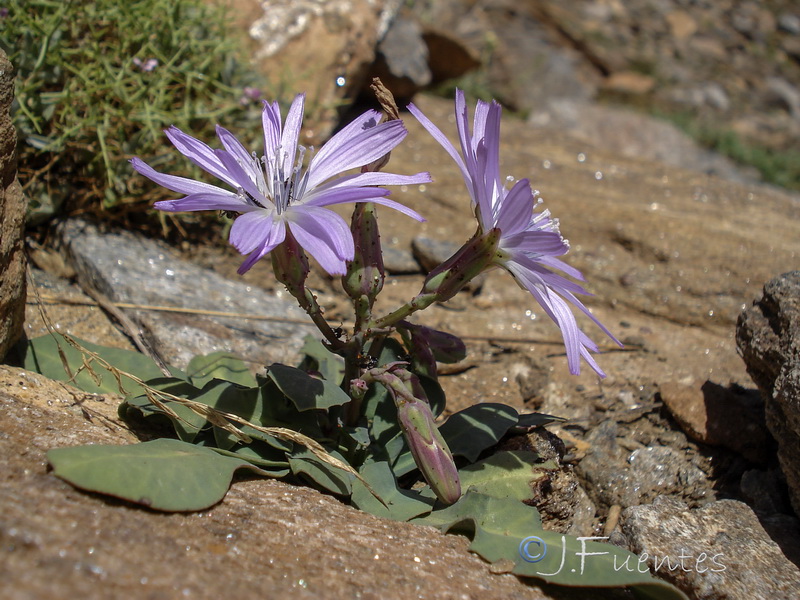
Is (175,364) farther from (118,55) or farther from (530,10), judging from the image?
(530,10)

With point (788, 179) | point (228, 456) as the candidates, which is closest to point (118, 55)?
point (228, 456)

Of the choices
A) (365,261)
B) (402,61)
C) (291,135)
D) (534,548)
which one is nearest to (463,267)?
(365,261)

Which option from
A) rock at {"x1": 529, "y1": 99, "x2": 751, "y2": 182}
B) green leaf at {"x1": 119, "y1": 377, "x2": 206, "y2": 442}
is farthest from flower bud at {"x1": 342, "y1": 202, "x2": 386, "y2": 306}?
rock at {"x1": 529, "y1": 99, "x2": 751, "y2": 182}

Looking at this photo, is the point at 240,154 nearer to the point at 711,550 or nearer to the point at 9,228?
the point at 9,228

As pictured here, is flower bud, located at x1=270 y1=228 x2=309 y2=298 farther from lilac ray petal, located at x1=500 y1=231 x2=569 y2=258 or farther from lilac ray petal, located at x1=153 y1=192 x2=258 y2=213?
lilac ray petal, located at x1=500 y1=231 x2=569 y2=258

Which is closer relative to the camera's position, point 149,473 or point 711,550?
point 149,473

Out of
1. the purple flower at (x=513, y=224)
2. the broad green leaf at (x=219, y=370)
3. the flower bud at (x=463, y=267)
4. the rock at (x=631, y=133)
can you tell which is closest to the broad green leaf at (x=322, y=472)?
the broad green leaf at (x=219, y=370)

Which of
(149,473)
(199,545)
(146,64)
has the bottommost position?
(199,545)

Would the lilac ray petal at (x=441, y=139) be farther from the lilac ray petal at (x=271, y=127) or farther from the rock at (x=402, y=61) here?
the rock at (x=402, y=61)
